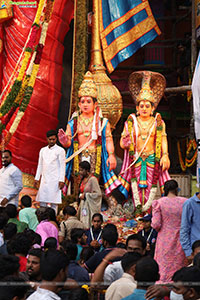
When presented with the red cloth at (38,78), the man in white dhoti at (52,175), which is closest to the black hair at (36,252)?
the man in white dhoti at (52,175)

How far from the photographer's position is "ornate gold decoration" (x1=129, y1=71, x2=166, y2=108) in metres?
12.5

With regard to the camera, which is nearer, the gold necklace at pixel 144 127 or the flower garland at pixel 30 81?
the flower garland at pixel 30 81

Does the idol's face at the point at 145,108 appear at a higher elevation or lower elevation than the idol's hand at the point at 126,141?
higher

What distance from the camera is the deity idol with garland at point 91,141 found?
37.8 ft

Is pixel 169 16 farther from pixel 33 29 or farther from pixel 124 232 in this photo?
pixel 124 232

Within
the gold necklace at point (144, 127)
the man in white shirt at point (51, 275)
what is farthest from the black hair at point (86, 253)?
the gold necklace at point (144, 127)

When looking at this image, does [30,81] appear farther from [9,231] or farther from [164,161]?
[9,231]

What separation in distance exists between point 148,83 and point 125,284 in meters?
8.15

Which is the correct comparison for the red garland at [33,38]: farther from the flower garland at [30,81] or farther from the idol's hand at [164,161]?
the idol's hand at [164,161]

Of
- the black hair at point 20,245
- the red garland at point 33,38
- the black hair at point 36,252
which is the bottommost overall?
the black hair at point 36,252

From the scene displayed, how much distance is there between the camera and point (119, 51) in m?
13.0

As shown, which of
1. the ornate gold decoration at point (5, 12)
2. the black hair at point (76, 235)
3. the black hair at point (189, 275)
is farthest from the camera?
the ornate gold decoration at point (5, 12)

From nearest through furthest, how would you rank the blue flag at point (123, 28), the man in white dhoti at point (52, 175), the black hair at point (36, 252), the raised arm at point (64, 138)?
the black hair at point (36, 252) → the man in white dhoti at point (52, 175) → the raised arm at point (64, 138) → the blue flag at point (123, 28)

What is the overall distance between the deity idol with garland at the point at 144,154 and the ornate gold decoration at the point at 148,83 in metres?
0.46
